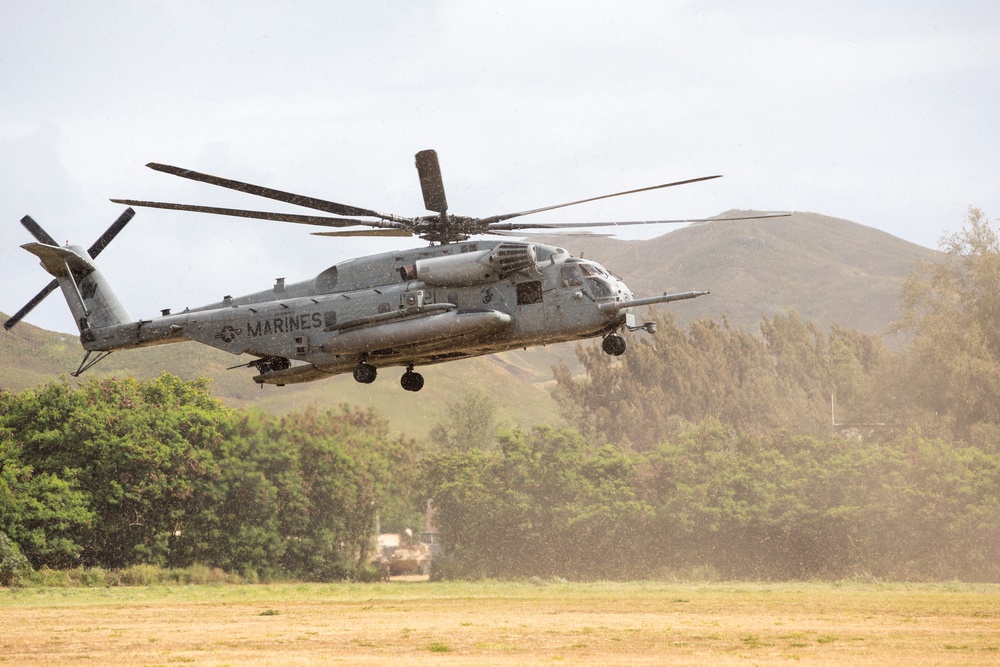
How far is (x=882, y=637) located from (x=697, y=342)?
4779 inches

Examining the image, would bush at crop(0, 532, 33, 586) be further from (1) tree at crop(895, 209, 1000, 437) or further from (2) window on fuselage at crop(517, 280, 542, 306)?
(1) tree at crop(895, 209, 1000, 437)

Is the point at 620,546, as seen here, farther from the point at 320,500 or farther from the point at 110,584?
the point at 110,584

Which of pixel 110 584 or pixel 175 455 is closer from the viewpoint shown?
pixel 110 584

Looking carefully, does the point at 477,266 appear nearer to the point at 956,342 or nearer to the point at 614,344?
the point at 614,344

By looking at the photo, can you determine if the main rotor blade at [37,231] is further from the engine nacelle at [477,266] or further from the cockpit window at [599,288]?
the cockpit window at [599,288]

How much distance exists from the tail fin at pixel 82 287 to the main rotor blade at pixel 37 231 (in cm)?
142

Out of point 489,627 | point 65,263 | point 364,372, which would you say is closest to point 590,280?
point 364,372

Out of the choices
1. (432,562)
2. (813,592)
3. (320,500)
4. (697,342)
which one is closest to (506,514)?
(432,562)

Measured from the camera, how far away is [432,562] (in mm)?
80188

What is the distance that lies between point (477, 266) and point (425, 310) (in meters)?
1.86

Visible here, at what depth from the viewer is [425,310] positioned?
3095 centimetres

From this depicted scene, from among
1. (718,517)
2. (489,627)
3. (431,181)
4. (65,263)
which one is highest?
(65,263)

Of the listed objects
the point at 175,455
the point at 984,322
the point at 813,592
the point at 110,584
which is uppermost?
the point at 984,322

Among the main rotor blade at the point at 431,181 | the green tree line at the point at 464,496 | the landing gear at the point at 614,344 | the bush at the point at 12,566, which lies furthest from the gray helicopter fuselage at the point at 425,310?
the green tree line at the point at 464,496
